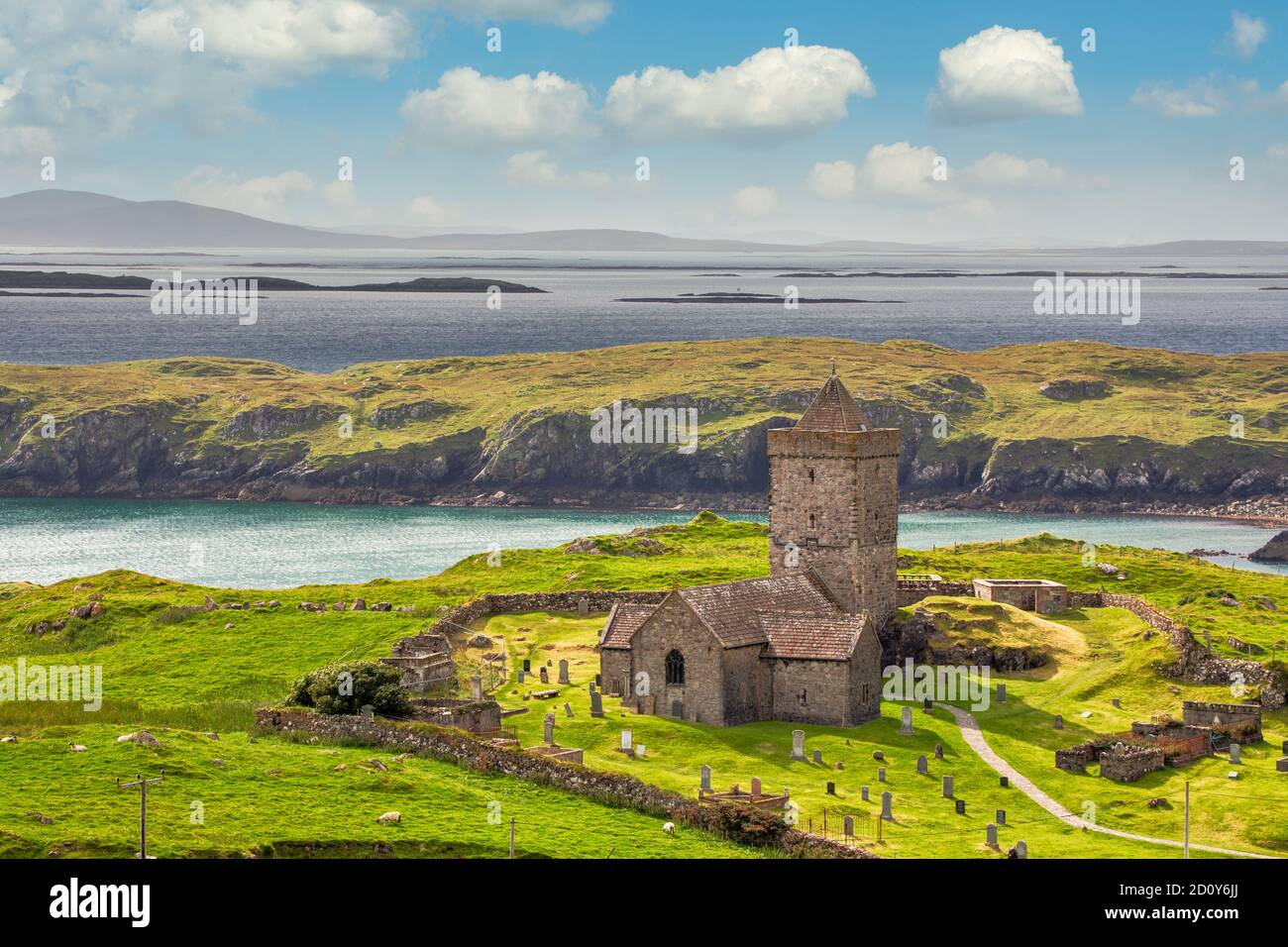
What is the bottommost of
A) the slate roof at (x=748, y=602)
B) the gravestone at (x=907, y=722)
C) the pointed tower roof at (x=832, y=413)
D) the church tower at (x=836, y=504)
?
the gravestone at (x=907, y=722)

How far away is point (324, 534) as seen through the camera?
15212cm

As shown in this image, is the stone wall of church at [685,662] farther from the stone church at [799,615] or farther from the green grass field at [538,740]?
the green grass field at [538,740]

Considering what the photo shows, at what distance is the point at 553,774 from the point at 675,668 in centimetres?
1256

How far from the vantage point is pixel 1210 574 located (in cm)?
9644

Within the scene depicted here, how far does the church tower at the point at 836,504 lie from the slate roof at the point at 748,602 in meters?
1.44

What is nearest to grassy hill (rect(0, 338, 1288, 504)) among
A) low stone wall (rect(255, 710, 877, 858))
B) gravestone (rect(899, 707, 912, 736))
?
gravestone (rect(899, 707, 912, 736))

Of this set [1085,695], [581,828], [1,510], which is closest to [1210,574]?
[1085,695]

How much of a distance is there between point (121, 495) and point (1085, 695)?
13300cm

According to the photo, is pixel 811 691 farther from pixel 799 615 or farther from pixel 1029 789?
pixel 1029 789

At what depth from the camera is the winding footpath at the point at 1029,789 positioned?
5288 centimetres

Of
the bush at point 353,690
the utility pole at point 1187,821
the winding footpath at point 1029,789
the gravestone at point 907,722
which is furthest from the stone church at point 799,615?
the utility pole at point 1187,821

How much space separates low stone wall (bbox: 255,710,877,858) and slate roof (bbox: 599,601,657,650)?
469 inches
